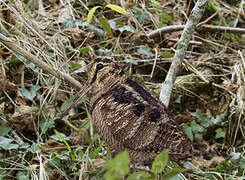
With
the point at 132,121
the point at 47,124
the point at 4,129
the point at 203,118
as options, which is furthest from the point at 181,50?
the point at 4,129

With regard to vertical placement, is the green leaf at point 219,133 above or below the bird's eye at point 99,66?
below

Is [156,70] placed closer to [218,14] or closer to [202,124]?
[202,124]

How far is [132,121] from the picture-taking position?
289 cm

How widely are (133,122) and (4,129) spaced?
1418mm

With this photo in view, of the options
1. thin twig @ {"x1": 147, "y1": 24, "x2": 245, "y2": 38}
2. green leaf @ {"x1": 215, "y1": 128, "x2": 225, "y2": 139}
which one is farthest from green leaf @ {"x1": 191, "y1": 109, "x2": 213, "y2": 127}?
thin twig @ {"x1": 147, "y1": 24, "x2": 245, "y2": 38}

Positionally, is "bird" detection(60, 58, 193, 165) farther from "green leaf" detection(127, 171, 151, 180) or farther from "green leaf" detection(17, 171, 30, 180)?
"green leaf" detection(17, 171, 30, 180)

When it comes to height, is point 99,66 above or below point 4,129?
above

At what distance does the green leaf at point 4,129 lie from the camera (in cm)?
359

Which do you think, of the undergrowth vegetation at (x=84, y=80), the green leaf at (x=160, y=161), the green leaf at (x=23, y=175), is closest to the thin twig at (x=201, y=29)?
the undergrowth vegetation at (x=84, y=80)

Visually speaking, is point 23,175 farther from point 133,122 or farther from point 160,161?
Answer: point 160,161

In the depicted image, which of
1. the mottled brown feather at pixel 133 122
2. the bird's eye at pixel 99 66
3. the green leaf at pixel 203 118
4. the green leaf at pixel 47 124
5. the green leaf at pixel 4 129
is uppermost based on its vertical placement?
the bird's eye at pixel 99 66

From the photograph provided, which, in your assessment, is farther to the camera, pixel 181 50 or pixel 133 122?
pixel 181 50

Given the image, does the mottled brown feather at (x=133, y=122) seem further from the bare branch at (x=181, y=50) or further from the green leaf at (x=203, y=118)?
the green leaf at (x=203, y=118)

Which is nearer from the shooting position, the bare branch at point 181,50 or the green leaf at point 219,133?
A: the bare branch at point 181,50
